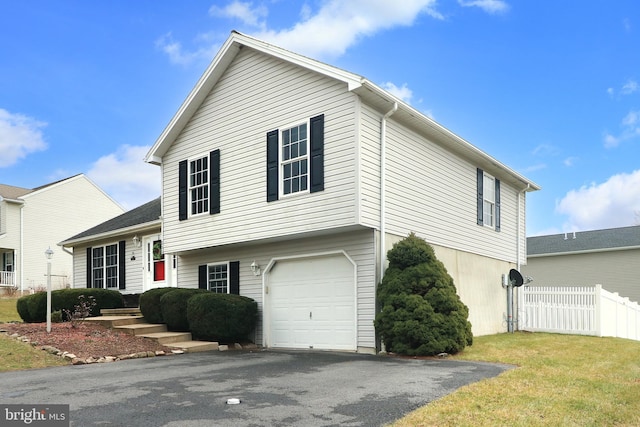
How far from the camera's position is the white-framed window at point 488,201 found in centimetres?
1738

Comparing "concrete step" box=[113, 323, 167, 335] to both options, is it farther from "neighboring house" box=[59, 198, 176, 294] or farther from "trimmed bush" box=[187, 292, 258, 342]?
"neighboring house" box=[59, 198, 176, 294]

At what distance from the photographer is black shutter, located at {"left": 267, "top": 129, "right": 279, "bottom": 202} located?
13.3 m

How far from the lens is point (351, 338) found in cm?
1247

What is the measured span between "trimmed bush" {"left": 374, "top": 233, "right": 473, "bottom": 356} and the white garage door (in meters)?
1.00

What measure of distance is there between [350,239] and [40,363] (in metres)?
6.86

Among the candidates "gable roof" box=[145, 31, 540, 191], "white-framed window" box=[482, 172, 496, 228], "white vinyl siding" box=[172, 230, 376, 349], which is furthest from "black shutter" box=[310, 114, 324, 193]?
"white-framed window" box=[482, 172, 496, 228]

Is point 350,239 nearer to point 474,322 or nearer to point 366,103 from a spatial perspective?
point 366,103

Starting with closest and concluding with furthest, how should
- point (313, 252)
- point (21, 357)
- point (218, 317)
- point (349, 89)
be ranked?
point (21, 357) < point (349, 89) < point (313, 252) < point (218, 317)

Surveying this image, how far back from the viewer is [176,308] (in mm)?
14258

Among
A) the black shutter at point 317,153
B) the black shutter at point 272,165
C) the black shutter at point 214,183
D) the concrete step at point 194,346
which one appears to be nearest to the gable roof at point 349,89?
the black shutter at point 317,153

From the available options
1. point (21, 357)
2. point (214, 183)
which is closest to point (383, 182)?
point (214, 183)

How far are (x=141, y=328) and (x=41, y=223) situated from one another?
843 inches

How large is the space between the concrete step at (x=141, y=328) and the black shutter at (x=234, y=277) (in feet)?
6.68

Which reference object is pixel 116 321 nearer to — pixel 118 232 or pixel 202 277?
pixel 202 277
